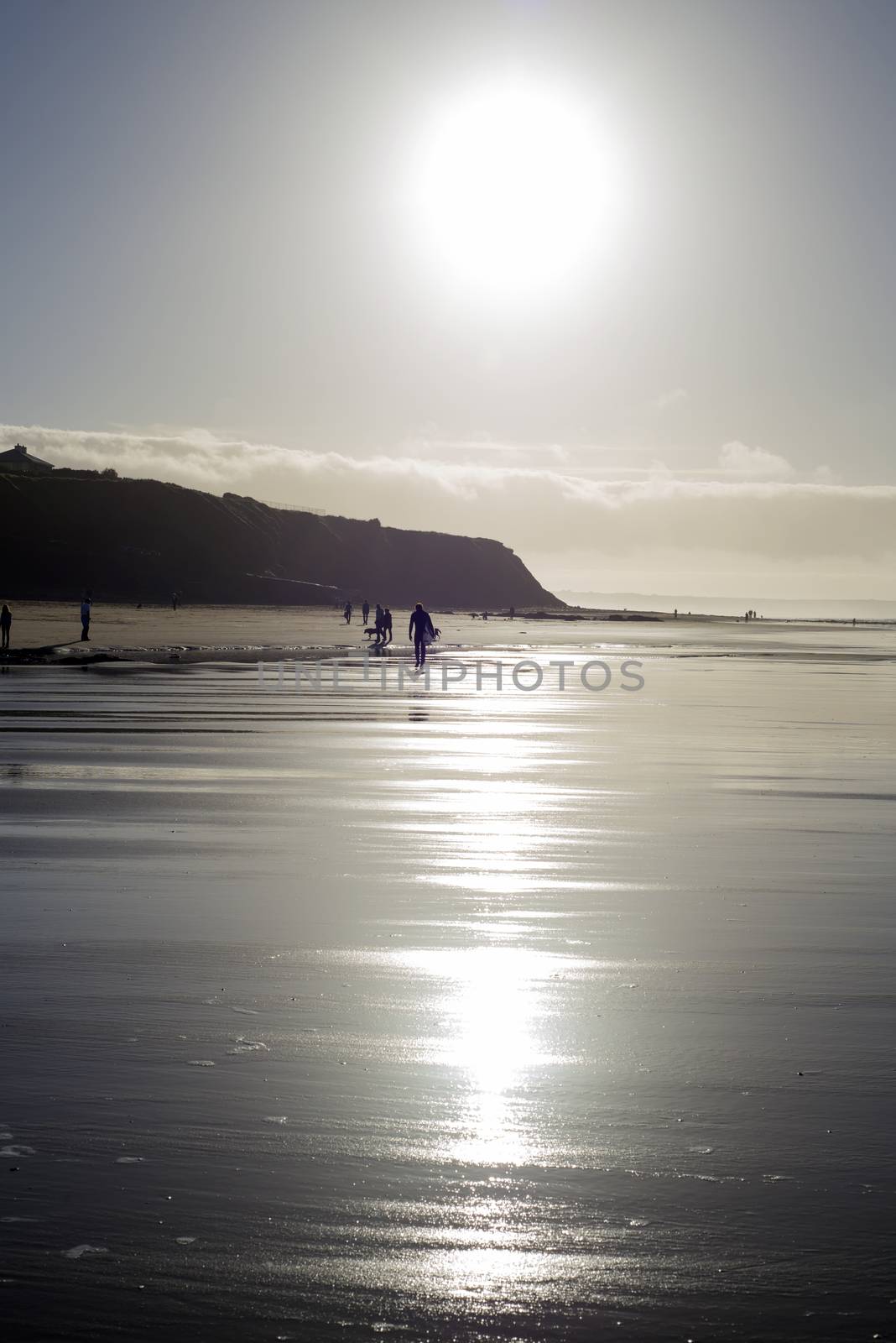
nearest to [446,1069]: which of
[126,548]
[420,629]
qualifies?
[420,629]

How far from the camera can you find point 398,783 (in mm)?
13500

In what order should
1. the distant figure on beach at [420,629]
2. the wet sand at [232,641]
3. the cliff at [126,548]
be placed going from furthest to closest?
the cliff at [126,548] < the wet sand at [232,641] < the distant figure on beach at [420,629]

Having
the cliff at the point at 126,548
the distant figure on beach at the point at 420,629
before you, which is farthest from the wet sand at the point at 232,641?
the cliff at the point at 126,548

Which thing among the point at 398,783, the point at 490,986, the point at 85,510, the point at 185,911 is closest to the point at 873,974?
the point at 490,986

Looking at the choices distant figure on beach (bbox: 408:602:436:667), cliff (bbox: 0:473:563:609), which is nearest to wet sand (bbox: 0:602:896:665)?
distant figure on beach (bbox: 408:602:436:667)

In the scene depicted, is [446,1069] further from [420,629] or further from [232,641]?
[232,641]

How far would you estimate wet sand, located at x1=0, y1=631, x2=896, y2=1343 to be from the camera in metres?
3.44

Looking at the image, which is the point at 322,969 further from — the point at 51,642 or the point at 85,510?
the point at 85,510

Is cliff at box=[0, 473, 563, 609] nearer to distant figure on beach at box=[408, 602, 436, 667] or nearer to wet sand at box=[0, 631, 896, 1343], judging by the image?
distant figure on beach at box=[408, 602, 436, 667]

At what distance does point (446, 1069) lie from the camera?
197 inches

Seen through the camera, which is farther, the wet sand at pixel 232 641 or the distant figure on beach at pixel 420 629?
the wet sand at pixel 232 641

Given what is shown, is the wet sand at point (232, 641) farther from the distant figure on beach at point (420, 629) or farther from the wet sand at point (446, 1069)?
the wet sand at point (446, 1069)

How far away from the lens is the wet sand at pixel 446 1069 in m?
3.44

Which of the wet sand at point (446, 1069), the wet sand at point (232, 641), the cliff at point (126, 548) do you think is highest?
the cliff at point (126, 548)
